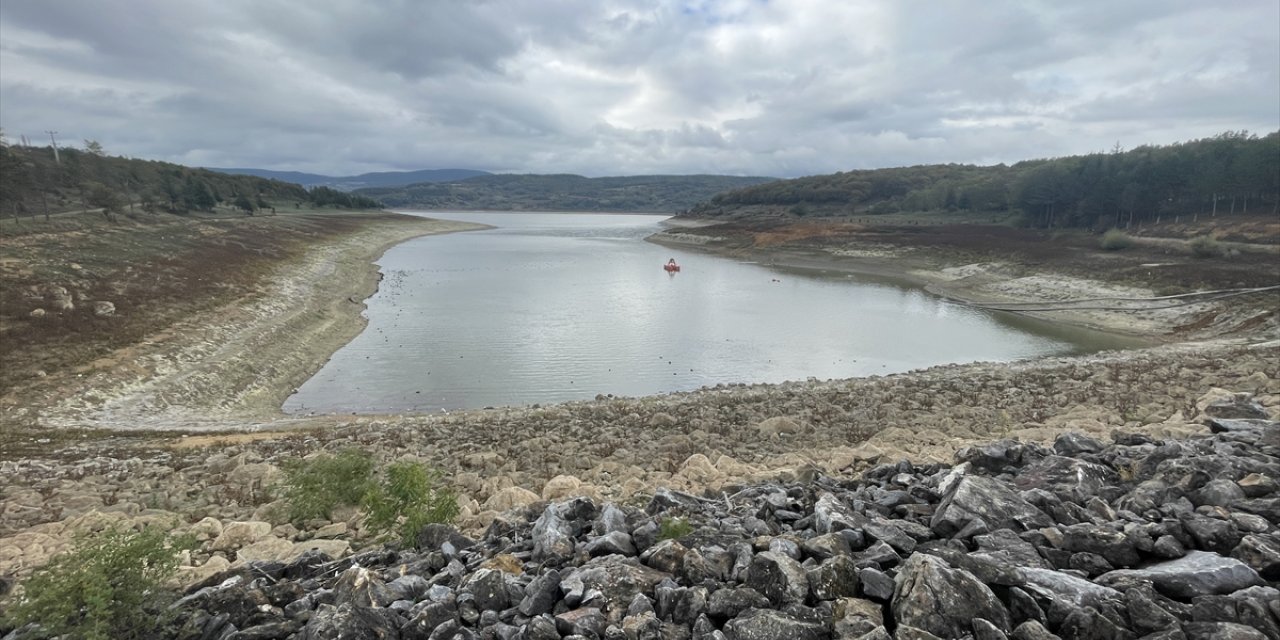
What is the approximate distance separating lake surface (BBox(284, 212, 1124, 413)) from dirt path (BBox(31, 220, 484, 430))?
3.83 ft

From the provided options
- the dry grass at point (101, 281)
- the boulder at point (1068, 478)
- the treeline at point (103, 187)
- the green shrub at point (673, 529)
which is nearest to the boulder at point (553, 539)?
the green shrub at point (673, 529)

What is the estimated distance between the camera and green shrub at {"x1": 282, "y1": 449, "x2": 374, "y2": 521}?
759cm

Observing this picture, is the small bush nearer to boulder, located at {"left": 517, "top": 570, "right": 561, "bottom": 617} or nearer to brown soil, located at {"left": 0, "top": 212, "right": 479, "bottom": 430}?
brown soil, located at {"left": 0, "top": 212, "right": 479, "bottom": 430}

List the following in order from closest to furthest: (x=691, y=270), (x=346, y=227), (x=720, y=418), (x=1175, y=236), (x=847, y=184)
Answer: (x=720, y=418) < (x=1175, y=236) < (x=691, y=270) < (x=346, y=227) < (x=847, y=184)

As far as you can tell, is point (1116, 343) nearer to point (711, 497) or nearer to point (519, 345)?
point (519, 345)

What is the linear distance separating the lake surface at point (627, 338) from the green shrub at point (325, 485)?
32.2 feet

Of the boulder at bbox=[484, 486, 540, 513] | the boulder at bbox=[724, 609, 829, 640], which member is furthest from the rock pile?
the boulder at bbox=[484, 486, 540, 513]

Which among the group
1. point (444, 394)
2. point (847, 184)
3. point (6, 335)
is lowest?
point (444, 394)

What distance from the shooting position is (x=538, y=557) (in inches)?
203

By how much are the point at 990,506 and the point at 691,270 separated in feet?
179

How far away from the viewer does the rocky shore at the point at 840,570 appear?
365cm

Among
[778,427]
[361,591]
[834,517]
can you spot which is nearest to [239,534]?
[361,591]

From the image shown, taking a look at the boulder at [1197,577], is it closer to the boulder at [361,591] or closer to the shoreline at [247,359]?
the boulder at [361,591]

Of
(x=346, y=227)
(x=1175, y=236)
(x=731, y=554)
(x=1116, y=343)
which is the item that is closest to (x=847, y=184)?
(x=1175, y=236)
